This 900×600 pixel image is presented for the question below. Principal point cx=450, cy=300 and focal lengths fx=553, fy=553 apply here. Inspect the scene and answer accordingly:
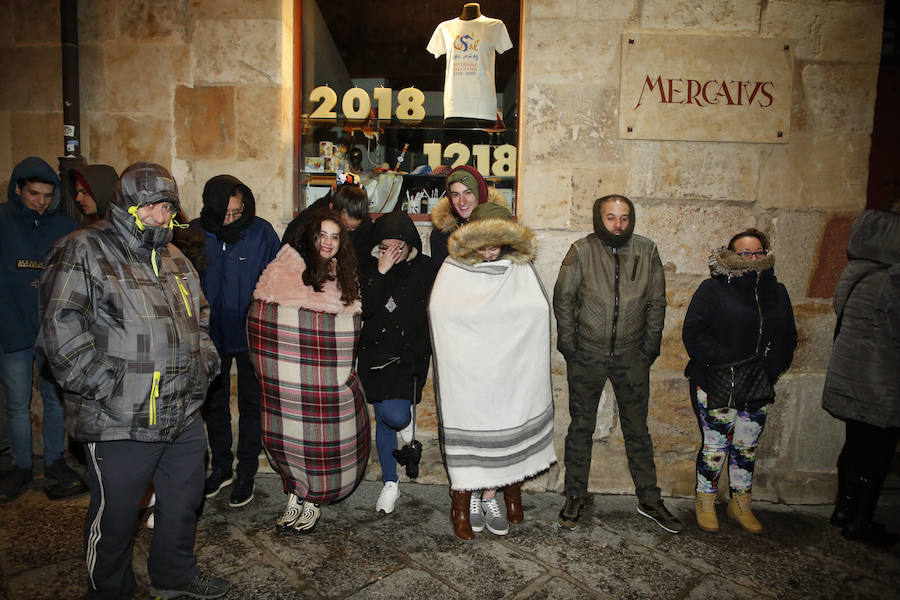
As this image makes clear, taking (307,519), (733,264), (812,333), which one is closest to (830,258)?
(812,333)

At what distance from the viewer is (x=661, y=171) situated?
13.1ft

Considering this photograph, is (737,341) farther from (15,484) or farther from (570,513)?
(15,484)

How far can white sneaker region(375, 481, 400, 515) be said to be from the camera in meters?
3.71

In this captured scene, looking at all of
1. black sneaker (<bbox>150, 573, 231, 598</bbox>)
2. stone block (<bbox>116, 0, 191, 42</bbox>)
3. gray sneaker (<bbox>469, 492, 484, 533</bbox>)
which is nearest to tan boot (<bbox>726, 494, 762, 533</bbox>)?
gray sneaker (<bbox>469, 492, 484, 533</bbox>)

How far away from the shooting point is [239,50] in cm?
408

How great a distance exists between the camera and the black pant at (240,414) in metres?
3.67

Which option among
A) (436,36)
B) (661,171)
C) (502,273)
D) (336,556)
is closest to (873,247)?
(661,171)

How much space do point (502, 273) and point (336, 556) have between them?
1.90 m

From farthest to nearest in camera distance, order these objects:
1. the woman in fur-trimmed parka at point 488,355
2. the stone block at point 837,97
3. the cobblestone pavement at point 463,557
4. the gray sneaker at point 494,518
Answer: the stone block at point 837,97
the gray sneaker at point 494,518
the woman in fur-trimmed parka at point 488,355
the cobblestone pavement at point 463,557

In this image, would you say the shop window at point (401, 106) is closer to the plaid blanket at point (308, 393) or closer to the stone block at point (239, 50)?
the stone block at point (239, 50)

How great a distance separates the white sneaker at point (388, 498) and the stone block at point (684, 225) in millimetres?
2503

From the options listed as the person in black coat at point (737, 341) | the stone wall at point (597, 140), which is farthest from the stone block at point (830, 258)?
the person in black coat at point (737, 341)

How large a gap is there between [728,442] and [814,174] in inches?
79.1

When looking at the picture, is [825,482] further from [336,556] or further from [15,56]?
[15,56]
